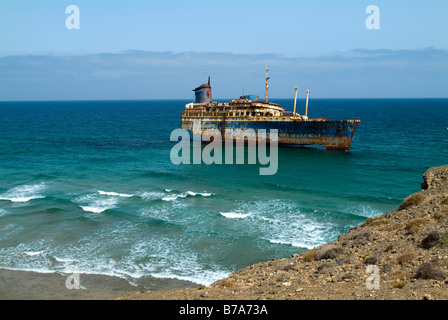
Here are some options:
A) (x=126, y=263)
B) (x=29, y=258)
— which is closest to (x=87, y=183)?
(x=29, y=258)

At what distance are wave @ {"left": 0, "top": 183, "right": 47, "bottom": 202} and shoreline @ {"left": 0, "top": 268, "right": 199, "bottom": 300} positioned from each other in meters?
14.3

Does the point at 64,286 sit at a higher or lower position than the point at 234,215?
lower

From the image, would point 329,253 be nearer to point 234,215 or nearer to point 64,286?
point 234,215

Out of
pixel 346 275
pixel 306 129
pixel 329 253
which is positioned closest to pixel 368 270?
pixel 346 275

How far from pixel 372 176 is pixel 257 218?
20.3 metres

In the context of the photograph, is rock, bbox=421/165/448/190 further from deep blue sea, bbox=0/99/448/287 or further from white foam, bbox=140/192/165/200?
white foam, bbox=140/192/165/200

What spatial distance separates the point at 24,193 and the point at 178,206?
15.8m

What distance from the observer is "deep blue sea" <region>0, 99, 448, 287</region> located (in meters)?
22.8

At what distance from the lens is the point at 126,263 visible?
22.1 m

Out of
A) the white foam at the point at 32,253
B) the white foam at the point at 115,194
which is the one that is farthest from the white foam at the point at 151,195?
the white foam at the point at 32,253

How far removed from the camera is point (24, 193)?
35.8 meters

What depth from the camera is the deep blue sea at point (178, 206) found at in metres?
22.8

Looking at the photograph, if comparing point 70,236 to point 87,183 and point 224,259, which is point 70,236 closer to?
point 224,259

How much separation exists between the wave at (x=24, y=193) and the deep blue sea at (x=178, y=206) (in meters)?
0.10
